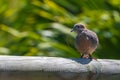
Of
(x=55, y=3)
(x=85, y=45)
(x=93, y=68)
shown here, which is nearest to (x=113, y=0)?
(x=55, y=3)

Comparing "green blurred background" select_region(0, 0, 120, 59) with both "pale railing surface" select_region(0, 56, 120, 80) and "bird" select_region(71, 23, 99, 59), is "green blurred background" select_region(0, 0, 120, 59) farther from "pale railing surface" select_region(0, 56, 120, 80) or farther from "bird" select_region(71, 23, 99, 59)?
"pale railing surface" select_region(0, 56, 120, 80)

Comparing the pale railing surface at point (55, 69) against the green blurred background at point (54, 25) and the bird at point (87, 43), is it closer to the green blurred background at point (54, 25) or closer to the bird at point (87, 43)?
the bird at point (87, 43)

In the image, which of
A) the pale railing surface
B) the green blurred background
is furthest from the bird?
the green blurred background

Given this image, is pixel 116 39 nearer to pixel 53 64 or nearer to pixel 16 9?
pixel 16 9

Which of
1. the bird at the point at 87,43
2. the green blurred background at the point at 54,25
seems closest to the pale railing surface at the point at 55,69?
the bird at the point at 87,43

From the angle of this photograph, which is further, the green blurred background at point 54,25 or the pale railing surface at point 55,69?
the green blurred background at point 54,25

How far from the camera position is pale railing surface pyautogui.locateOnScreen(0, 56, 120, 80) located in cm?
196

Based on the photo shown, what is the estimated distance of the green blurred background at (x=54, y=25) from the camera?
4.36 metres

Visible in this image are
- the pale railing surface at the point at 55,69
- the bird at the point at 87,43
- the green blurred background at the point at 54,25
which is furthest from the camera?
the green blurred background at the point at 54,25

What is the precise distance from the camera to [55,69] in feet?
6.70

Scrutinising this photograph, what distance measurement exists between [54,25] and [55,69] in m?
2.47

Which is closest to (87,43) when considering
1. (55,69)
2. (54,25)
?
(55,69)

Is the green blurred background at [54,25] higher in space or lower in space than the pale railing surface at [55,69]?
higher

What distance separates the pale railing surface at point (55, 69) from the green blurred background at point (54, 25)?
6.76ft
